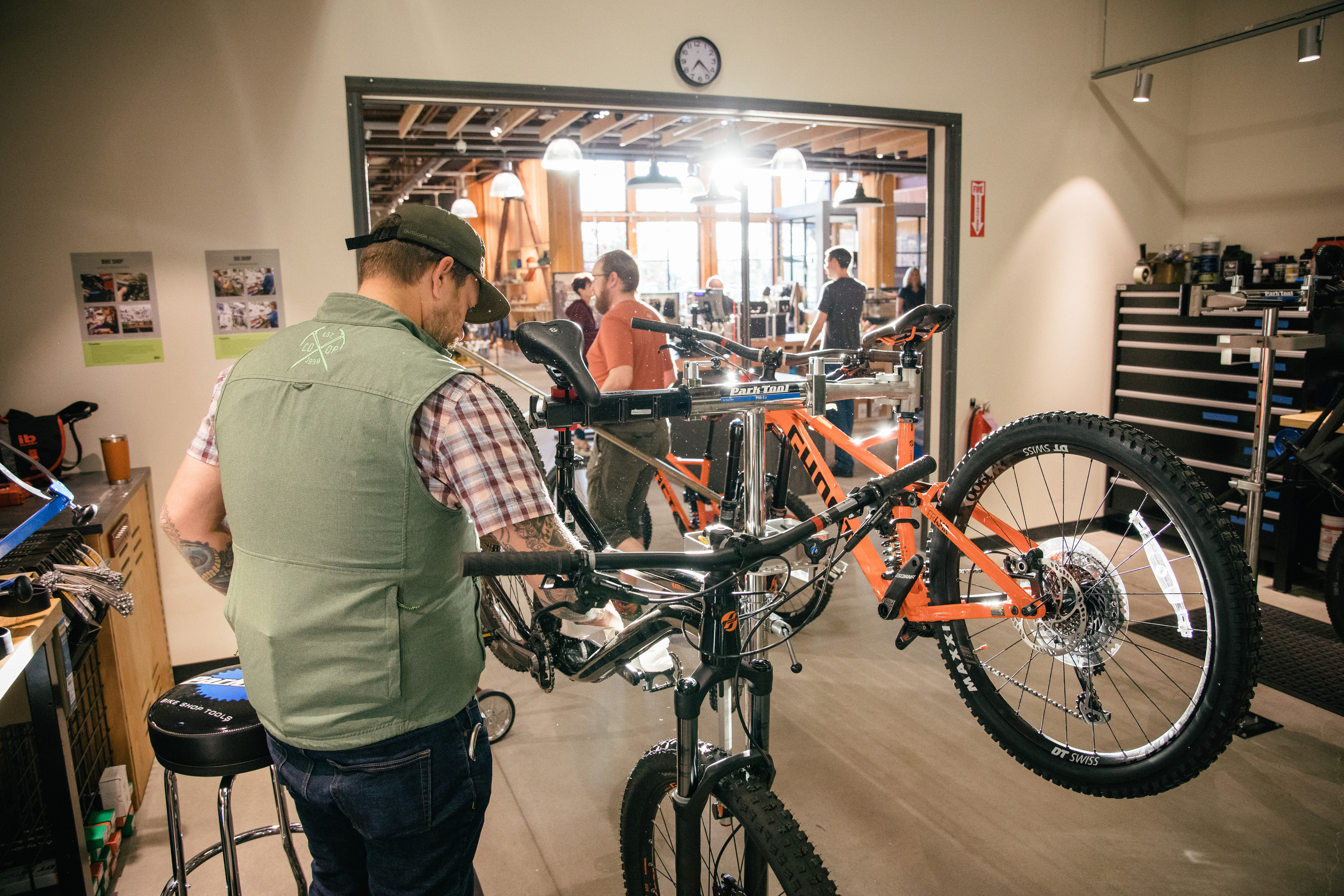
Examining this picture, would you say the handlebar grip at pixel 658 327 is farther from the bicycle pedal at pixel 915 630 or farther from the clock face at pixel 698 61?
the clock face at pixel 698 61

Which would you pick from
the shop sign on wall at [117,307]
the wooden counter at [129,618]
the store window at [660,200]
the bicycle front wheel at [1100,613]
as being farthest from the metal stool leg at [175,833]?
the store window at [660,200]

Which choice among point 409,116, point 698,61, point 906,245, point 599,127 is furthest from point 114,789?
point 906,245

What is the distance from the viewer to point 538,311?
14.0 meters

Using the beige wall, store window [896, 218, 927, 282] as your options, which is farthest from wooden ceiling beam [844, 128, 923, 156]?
the beige wall

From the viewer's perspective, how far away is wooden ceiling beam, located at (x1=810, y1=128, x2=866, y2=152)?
9.35m

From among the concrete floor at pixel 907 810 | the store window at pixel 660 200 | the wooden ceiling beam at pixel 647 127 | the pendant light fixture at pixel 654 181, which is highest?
the store window at pixel 660 200

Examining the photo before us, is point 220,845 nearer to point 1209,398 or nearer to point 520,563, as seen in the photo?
point 520,563

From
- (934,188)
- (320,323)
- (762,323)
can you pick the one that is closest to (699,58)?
(934,188)

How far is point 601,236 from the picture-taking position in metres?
17.1

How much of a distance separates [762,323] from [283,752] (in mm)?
6903

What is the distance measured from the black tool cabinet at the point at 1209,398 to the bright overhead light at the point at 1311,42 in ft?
3.57

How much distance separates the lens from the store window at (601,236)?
665 inches

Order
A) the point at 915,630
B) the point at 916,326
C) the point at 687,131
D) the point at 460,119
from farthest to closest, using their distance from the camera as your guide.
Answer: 1. the point at 687,131
2. the point at 460,119
3. the point at 916,326
4. the point at 915,630

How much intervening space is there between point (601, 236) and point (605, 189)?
0.93 metres
